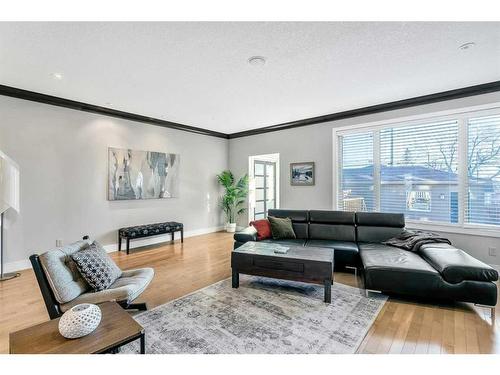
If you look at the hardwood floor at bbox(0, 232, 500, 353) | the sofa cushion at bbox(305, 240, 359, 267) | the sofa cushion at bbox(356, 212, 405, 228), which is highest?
the sofa cushion at bbox(356, 212, 405, 228)

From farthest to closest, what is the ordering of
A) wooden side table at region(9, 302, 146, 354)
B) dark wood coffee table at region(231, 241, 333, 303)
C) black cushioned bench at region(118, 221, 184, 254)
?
black cushioned bench at region(118, 221, 184, 254) < dark wood coffee table at region(231, 241, 333, 303) < wooden side table at region(9, 302, 146, 354)

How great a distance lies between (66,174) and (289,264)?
3941 mm

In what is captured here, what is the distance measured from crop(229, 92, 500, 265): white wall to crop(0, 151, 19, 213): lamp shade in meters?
4.55

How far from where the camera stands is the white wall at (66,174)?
3.70 m

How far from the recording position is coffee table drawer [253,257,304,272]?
109 inches

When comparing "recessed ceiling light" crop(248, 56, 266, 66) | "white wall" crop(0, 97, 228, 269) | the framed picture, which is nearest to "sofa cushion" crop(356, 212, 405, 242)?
the framed picture

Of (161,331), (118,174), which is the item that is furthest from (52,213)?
(161,331)

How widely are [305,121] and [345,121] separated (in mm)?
850

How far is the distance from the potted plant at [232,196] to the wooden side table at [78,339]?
5123mm

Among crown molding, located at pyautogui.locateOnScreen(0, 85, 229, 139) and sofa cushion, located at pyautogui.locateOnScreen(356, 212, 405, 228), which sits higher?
crown molding, located at pyautogui.locateOnScreen(0, 85, 229, 139)

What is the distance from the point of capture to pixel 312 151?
5395 mm

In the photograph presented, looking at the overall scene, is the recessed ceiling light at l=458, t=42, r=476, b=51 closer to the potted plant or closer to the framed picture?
the framed picture

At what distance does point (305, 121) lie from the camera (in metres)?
5.41

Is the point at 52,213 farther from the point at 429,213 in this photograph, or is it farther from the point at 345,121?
the point at 429,213
